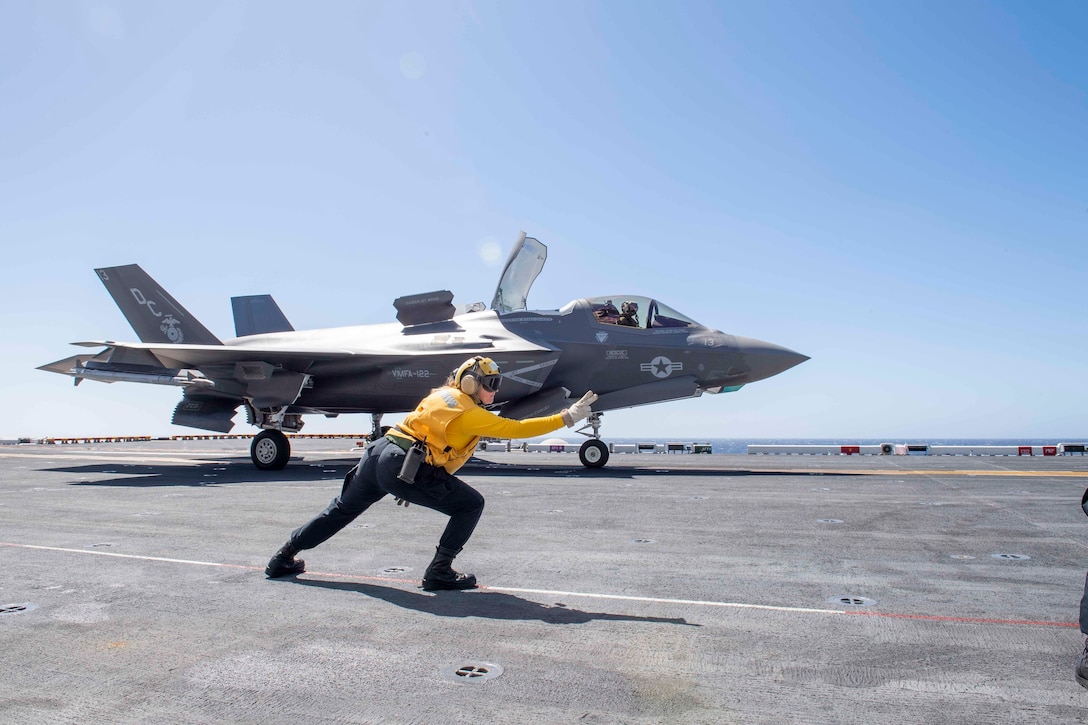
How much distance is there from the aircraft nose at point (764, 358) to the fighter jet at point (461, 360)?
0.02m

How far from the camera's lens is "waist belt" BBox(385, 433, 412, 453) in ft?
15.9

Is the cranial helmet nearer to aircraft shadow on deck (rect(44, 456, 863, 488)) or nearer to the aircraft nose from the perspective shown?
aircraft shadow on deck (rect(44, 456, 863, 488))

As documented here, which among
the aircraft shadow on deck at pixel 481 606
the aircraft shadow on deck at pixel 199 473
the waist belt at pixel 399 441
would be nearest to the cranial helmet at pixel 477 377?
the waist belt at pixel 399 441

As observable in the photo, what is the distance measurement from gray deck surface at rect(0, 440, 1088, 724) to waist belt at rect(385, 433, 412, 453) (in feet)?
3.30

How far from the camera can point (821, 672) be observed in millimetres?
3207

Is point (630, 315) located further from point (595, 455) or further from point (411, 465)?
point (411, 465)

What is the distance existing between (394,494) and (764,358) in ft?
40.1

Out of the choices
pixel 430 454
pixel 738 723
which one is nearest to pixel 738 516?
pixel 430 454

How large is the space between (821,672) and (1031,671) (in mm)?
973

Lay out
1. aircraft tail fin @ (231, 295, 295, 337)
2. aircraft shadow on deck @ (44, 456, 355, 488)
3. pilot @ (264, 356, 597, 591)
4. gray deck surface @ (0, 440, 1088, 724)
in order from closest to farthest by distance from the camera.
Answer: gray deck surface @ (0, 440, 1088, 724) → pilot @ (264, 356, 597, 591) → aircraft shadow on deck @ (44, 456, 355, 488) → aircraft tail fin @ (231, 295, 295, 337)

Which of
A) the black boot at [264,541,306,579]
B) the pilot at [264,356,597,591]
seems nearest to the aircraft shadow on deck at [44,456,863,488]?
the black boot at [264,541,306,579]

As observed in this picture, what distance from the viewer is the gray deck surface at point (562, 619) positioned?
2.90 meters

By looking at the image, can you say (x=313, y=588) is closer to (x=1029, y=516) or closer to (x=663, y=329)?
(x=1029, y=516)

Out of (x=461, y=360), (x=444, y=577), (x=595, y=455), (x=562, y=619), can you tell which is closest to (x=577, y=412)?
(x=562, y=619)
